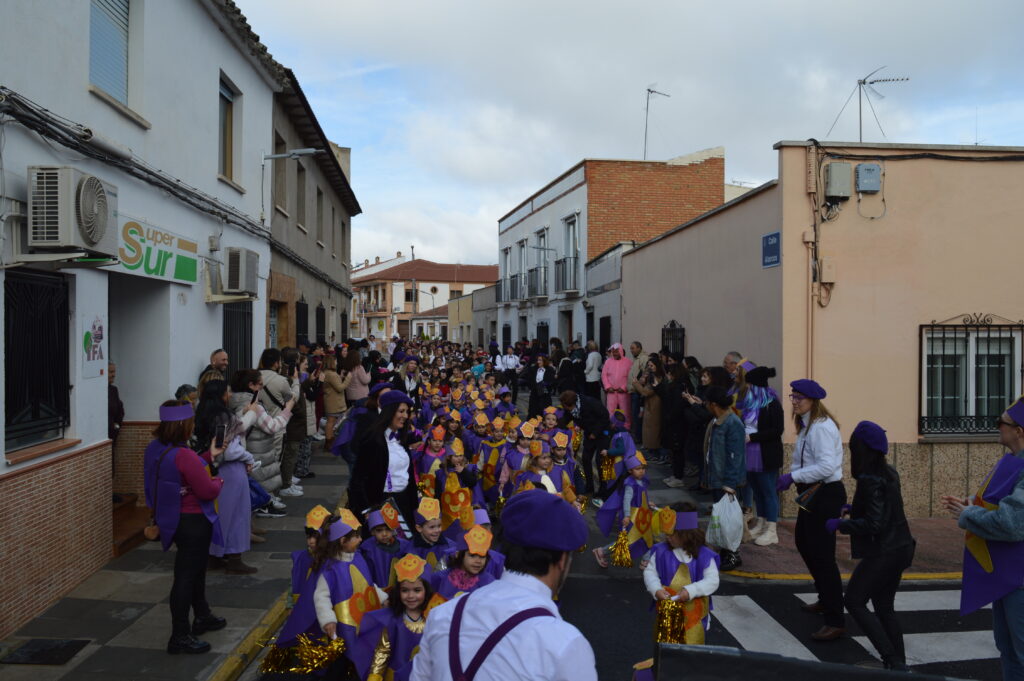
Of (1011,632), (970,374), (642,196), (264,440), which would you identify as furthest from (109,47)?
(642,196)

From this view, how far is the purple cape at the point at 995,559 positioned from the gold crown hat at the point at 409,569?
3.00 meters

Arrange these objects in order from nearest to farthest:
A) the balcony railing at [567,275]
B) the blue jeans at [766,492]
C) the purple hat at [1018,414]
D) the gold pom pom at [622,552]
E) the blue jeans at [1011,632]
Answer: the blue jeans at [1011,632]
the purple hat at [1018,414]
the gold pom pom at [622,552]
the blue jeans at [766,492]
the balcony railing at [567,275]

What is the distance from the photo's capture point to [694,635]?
188 inches

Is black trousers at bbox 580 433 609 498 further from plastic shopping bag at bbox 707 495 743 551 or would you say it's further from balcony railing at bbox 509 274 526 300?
balcony railing at bbox 509 274 526 300

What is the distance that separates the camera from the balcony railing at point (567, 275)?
2383 centimetres

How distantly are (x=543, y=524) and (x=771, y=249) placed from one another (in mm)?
8311

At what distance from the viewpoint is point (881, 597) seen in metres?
4.89

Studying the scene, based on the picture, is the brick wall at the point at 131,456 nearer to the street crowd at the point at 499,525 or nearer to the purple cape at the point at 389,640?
the street crowd at the point at 499,525

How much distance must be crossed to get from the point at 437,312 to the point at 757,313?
209 feet

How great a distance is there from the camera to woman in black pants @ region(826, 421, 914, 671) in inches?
191

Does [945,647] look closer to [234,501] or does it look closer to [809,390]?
[809,390]

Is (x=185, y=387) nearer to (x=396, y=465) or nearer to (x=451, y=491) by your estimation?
(x=396, y=465)

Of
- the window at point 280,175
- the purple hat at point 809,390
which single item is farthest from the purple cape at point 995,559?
the window at point 280,175

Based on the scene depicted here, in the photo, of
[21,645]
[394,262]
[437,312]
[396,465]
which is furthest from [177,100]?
[394,262]
